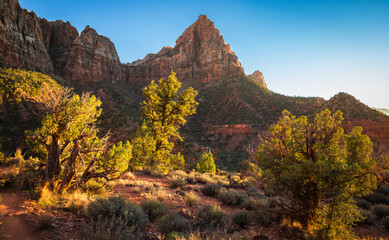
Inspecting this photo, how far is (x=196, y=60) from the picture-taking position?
314ft

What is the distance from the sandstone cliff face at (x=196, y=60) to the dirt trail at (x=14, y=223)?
85.2 meters

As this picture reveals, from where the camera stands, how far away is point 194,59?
96.6m

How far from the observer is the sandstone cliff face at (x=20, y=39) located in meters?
47.7

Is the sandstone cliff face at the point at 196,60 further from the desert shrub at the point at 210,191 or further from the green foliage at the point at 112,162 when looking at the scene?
the green foliage at the point at 112,162

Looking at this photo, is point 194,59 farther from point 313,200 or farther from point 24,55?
point 313,200

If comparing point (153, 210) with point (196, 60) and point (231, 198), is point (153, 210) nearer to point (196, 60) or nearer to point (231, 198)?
point (231, 198)

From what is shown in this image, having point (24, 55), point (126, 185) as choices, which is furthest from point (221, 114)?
point (24, 55)

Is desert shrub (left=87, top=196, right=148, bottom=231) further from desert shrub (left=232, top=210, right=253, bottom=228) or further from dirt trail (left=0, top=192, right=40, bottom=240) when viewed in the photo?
desert shrub (left=232, top=210, right=253, bottom=228)

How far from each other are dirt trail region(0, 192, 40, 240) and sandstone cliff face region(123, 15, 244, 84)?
3355 inches

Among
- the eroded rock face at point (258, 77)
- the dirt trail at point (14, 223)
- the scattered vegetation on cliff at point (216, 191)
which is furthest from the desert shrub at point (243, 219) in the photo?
the eroded rock face at point (258, 77)

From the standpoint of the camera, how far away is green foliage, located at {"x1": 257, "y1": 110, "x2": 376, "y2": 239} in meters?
4.65

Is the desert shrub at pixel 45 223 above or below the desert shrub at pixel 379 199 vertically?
above

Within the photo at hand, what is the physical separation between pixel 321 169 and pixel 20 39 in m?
79.6

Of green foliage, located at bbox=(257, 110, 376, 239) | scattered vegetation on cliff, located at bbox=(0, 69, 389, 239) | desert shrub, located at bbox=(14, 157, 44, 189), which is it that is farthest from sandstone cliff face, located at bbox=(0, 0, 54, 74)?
green foliage, located at bbox=(257, 110, 376, 239)
